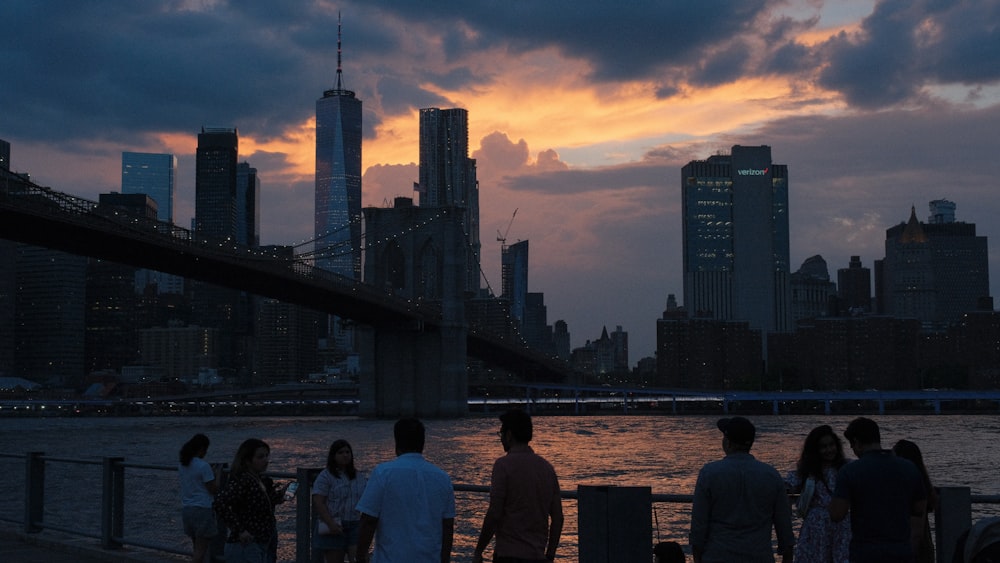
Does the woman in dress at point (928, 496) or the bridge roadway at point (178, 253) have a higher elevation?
the bridge roadway at point (178, 253)

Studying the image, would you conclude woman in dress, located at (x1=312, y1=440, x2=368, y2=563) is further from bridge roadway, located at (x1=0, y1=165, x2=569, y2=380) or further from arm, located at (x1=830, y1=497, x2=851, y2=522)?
bridge roadway, located at (x1=0, y1=165, x2=569, y2=380)

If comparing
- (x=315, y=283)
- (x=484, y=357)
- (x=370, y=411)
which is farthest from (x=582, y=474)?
(x=484, y=357)

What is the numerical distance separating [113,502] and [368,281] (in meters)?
88.9

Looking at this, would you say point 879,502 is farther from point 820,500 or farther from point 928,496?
point 928,496

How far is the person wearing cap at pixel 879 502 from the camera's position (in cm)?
573

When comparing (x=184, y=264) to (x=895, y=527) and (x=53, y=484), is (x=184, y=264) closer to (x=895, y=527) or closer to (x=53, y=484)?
(x=53, y=484)

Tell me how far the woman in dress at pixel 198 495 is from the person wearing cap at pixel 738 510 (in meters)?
4.53

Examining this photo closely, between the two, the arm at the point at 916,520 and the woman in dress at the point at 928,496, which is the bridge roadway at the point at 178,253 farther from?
the arm at the point at 916,520

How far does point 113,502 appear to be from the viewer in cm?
1085

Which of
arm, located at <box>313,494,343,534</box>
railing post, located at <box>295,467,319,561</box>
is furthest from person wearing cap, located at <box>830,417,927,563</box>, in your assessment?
railing post, located at <box>295,467,319,561</box>

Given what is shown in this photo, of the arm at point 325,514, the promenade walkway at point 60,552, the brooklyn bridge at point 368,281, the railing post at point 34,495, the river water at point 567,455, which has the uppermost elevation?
the brooklyn bridge at point 368,281

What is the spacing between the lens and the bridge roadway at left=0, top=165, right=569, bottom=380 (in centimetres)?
5206

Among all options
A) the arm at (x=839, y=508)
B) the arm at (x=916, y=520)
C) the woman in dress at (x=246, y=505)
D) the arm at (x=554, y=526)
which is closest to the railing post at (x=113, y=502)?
the woman in dress at (x=246, y=505)

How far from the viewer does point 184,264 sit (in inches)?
2452
